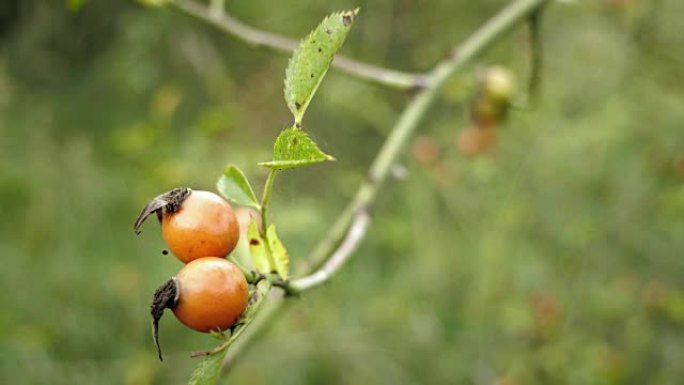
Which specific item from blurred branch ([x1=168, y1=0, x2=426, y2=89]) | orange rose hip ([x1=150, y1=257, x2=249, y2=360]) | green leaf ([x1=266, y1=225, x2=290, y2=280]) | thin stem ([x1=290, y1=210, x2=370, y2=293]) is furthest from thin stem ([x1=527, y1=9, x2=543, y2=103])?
orange rose hip ([x1=150, y1=257, x2=249, y2=360])

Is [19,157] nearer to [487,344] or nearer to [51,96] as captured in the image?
[51,96]

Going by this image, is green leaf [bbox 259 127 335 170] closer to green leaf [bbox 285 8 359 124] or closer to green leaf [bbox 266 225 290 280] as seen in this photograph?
green leaf [bbox 285 8 359 124]

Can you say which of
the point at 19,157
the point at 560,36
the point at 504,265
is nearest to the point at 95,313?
the point at 19,157

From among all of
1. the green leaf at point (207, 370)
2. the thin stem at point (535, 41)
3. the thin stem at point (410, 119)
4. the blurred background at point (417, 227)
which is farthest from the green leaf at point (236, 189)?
the blurred background at point (417, 227)

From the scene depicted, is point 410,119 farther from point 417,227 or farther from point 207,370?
point 417,227

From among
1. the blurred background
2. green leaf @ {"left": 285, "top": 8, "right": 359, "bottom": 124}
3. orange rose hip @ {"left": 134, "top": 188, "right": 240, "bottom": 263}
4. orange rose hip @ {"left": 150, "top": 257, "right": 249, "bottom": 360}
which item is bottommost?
the blurred background

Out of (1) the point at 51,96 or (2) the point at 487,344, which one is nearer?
(2) the point at 487,344

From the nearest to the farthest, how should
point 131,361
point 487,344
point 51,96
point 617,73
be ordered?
1. point 131,361
2. point 487,344
3. point 617,73
4. point 51,96
